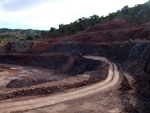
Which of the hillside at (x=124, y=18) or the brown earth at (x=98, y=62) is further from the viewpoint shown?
the hillside at (x=124, y=18)

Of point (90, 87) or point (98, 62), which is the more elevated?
point (98, 62)

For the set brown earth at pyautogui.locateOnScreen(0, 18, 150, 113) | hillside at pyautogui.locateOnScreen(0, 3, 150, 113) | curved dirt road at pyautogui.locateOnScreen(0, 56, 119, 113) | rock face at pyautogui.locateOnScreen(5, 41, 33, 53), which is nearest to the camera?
curved dirt road at pyautogui.locateOnScreen(0, 56, 119, 113)

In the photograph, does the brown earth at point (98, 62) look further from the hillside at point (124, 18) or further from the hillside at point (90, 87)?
the hillside at point (124, 18)

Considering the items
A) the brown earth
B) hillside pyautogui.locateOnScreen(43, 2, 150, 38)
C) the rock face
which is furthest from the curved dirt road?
hillside pyautogui.locateOnScreen(43, 2, 150, 38)

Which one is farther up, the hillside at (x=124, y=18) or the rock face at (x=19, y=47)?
the hillside at (x=124, y=18)

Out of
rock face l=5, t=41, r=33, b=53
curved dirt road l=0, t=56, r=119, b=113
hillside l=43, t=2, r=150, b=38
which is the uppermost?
hillside l=43, t=2, r=150, b=38

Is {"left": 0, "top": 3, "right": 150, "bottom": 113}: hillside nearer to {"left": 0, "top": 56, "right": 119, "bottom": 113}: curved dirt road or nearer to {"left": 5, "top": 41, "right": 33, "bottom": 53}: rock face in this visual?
{"left": 0, "top": 56, "right": 119, "bottom": 113}: curved dirt road

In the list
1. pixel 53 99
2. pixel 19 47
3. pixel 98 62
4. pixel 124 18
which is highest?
pixel 124 18

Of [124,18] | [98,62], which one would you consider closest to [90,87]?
[98,62]

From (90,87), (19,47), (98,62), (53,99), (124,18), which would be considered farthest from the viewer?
(124,18)

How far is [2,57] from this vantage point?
58.5 meters

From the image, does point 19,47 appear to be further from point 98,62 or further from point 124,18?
point 124,18

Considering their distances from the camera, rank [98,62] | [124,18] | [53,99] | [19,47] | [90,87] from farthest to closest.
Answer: [124,18], [19,47], [98,62], [90,87], [53,99]

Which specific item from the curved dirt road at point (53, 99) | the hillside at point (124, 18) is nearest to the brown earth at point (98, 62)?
the curved dirt road at point (53, 99)
